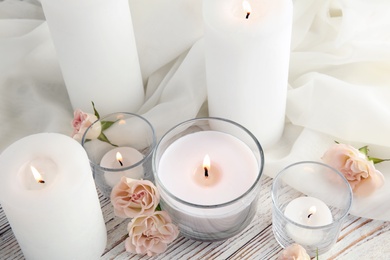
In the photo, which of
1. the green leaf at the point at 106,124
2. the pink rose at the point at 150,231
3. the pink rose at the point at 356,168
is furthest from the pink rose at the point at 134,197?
the pink rose at the point at 356,168

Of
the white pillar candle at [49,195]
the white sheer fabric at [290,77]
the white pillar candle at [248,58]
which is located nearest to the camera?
the white pillar candle at [49,195]

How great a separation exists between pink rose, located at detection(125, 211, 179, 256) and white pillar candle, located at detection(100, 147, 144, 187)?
0.07 metres

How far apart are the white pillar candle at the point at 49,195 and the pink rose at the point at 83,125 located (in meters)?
0.13

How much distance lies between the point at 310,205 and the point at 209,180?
143 mm

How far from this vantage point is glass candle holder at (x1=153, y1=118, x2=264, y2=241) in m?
0.84

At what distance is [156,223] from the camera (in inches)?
34.1

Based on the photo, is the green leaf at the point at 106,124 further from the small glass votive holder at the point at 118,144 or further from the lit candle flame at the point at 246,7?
the lit candle flame at the point at 246,7

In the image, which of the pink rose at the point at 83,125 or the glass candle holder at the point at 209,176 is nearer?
the glass candle holder at the point at 209,176

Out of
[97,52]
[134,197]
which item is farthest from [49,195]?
[97,52]

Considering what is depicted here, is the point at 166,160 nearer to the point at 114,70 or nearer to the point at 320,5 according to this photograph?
the point at 114,70

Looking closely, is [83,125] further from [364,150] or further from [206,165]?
[364,150]

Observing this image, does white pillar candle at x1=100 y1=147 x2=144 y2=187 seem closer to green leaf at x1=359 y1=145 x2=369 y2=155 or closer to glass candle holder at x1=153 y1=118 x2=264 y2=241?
glass candle holder at x1=153 y1=118 x2=264 y2=241

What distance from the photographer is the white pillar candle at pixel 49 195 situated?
0.78 m

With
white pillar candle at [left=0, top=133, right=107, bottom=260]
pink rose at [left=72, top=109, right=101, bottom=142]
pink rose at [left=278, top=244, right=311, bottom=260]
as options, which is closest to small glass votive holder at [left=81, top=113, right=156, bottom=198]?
pink rose at [left=72, top=109, right=101, bottom=142]
